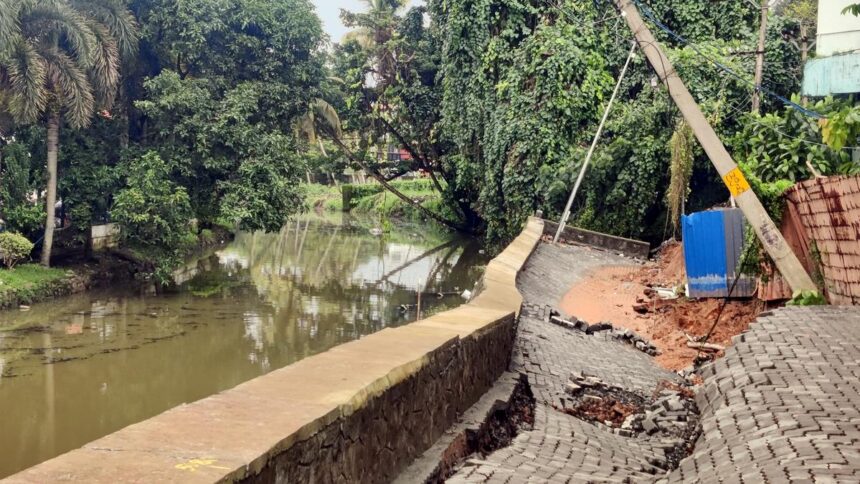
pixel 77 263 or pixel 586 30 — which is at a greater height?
pixel 586 30

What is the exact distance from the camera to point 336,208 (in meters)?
61.0

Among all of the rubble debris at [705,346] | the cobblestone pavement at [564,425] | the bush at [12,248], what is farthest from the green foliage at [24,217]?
the rubble debris at [705,346]

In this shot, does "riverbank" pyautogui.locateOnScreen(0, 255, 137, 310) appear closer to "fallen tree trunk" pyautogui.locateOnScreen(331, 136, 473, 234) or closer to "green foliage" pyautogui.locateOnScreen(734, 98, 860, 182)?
"fallen tree trunk" pyautogui.locateOnScreen(331, 136, 473, 234)

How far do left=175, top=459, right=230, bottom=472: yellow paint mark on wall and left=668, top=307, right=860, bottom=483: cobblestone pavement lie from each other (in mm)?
2160

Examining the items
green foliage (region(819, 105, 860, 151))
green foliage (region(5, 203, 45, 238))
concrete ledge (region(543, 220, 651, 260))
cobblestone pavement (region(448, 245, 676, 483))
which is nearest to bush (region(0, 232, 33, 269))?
green foliage (region(5, 203, 45, 238))

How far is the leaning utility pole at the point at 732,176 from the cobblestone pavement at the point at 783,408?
12.4ft

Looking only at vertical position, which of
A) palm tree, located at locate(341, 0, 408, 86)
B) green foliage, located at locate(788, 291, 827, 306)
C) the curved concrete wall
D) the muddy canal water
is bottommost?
the muddy canal water

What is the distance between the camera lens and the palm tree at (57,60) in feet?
61.3

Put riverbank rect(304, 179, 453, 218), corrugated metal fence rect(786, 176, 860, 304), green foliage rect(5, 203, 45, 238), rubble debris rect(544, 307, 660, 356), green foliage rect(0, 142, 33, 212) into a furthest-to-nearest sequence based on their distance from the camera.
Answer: riverbank rect(304, 179, 453, 218), green foliage rect(5, 203, 45, 238), green foliage rect(0, 142, 33, 212), rubble debris rect(544, 307, 660, 356), corrugated metal fence rect(786, 176, 860, 304)

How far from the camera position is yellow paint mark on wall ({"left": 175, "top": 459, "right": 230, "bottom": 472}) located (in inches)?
88.5

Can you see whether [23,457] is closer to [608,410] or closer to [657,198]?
[608,410]

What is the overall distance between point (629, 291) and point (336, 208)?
151 ft

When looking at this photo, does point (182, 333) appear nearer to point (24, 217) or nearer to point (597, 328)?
point (24, 217)

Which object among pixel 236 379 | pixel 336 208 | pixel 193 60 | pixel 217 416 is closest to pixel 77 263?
pixel 193 60
